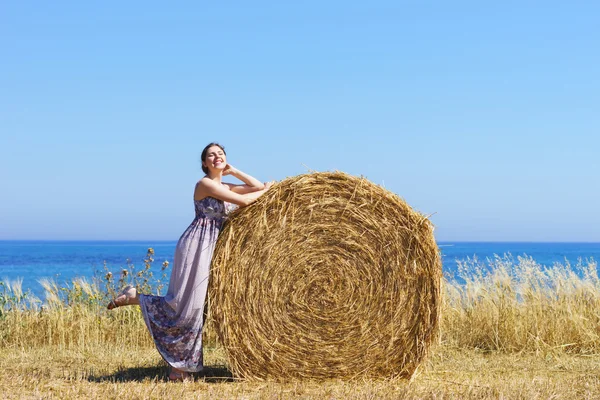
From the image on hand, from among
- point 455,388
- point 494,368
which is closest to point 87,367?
point 455,388

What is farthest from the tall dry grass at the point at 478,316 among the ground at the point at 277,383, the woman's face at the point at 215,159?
the woman's face at the point at 215,159

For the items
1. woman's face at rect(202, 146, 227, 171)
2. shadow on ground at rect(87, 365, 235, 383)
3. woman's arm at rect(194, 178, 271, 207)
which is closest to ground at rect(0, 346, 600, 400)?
shadow on ground at rect(87, 365, 235, 383)

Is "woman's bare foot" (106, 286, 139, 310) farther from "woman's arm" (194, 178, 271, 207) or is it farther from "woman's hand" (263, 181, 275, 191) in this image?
"woman's hand" (263, 181, 275, 191)

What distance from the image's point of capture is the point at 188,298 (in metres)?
6.88

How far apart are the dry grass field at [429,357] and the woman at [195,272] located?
1.06 feet

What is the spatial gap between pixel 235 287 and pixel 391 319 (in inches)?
55.6

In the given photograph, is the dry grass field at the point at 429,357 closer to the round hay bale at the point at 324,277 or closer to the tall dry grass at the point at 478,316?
the tall dry grass at the point at 478,316

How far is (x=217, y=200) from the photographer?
694 centimetres

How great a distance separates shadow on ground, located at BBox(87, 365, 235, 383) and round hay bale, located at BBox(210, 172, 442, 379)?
1.57 feet

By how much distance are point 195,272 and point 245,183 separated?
3.15 feet

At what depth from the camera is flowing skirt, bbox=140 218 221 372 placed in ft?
22.4

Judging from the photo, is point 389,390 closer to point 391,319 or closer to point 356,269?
point 391,319

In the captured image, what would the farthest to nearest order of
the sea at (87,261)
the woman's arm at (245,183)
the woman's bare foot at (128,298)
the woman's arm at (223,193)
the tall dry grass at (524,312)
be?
1. the sea at (87,261)
2. the tall dry grass at (524,312)
3. the woman's bare foot at (128,298)
4. the woman's arm at (245,183)
5. the woman's arm at (223,193)

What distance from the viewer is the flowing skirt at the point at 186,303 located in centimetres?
684
